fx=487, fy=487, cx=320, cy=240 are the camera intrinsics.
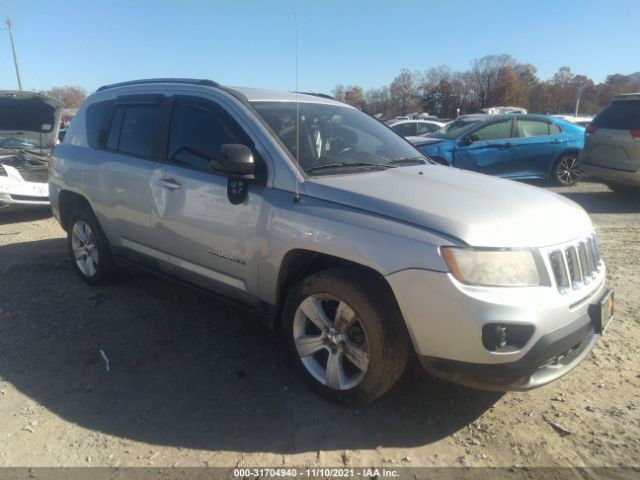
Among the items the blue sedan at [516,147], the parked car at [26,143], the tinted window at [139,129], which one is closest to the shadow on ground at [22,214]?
the parked car at [26,143]

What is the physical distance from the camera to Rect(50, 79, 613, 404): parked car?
2318 mm

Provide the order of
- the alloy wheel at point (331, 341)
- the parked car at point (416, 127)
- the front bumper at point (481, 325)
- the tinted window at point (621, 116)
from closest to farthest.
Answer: the front bumper at point (481, 325) < the alloy wheel at point (331, 341) < the tinted window at point (621, 116) < the parked car at point (416, 127)

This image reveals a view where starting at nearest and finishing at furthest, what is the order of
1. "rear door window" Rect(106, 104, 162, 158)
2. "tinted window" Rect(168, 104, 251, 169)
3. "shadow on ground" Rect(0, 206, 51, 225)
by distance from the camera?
1. "tinted window" Rect(168, 104, 251, 169)
2. "rear door window" Rect(106, 104, 162, 158)
3. "shadow on ground" Rect(0, 206, 51, 225)

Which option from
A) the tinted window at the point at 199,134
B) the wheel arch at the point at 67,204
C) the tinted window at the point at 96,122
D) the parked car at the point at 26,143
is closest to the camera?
the tinted window at the point at 199,134

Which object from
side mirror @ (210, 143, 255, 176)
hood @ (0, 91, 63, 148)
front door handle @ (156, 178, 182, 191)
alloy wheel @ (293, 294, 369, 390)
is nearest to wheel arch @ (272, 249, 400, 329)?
alloy wheel @ (293, 294, 369, 390)

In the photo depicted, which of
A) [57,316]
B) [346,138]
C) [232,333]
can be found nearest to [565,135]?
[346,138]

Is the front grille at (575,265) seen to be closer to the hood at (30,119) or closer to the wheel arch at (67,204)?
the wheel arch at (67,204)

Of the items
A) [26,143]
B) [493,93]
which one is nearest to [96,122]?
[26,143]

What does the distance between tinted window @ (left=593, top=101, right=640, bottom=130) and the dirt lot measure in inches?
213

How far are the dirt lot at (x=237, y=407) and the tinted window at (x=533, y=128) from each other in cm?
692

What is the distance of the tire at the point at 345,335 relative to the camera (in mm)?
2555

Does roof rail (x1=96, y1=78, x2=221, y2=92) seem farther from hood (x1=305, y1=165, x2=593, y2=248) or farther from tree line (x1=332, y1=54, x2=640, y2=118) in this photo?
tree line (x1=332, y1=54, x2=640, y2=118)

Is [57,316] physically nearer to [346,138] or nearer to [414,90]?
[346,138]

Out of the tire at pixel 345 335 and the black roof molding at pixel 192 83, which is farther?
the black roof molding at pixel 192 83
